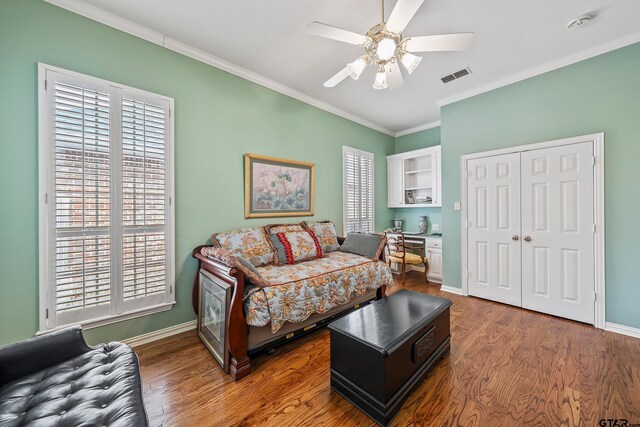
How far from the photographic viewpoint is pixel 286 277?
226cm

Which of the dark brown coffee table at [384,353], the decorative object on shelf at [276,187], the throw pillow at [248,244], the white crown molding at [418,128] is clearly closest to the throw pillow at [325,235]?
the decorative object on shelf at [276,187]

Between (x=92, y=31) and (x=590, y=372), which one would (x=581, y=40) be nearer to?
(x=590, y=372)

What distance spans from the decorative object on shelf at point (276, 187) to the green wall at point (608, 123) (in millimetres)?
2608

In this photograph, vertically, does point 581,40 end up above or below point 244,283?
above

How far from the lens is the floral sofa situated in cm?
187

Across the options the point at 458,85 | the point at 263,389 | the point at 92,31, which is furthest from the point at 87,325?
the point at 458,85

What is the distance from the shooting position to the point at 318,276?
2.37 meters

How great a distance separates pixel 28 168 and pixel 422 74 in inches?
155

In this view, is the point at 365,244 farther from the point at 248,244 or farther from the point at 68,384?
the point at 68,384

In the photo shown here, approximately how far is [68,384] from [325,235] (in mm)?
2707

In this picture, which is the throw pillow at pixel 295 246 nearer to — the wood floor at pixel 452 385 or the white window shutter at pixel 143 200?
the wood floor at pixel 452 385

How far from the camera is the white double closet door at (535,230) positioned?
Answer: 8.79ft

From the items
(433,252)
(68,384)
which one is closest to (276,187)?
(68,384)

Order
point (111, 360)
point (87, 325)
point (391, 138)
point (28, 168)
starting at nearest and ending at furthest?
1. point (111, 360)
2. point (28, 168)
3. point (87, 325)
4. point (391, 138)
